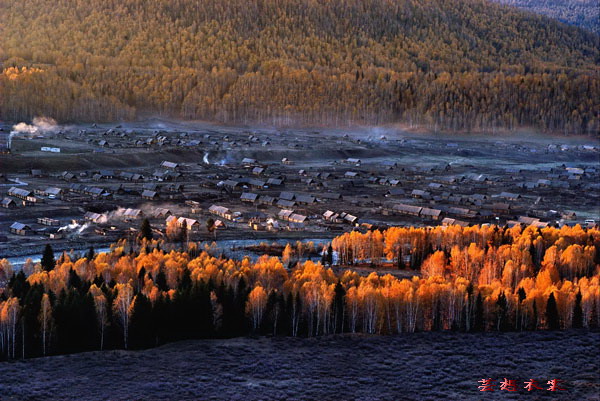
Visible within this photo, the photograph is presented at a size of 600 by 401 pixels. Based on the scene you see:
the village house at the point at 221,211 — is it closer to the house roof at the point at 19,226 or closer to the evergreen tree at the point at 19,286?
the house roof at the point at 19,226

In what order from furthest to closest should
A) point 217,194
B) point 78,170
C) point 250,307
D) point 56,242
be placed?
point 78,170 → point 217,194 → point 56,242 → point 250,307

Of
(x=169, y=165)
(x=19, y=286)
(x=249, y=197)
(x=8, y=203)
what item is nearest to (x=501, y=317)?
(x=19, y=286)

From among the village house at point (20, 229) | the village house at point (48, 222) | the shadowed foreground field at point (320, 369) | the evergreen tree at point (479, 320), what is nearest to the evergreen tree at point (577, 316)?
the shadowed foreground field at point (320, 369)

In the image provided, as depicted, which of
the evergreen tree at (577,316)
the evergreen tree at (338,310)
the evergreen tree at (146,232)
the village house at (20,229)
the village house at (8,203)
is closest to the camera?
the evergreen tree at (338,310)

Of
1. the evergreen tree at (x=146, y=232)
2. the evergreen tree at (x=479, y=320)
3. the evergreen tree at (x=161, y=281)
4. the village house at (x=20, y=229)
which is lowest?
the evergreen tree at (x=479, y=320)

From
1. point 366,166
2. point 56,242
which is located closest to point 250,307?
point 56,242

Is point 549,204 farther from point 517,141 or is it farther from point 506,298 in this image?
point 517,141

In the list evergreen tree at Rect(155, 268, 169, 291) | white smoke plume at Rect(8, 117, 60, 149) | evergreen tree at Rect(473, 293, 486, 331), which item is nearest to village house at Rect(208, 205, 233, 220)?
evergreen tree at Rect(155, 268, 169, 291)
